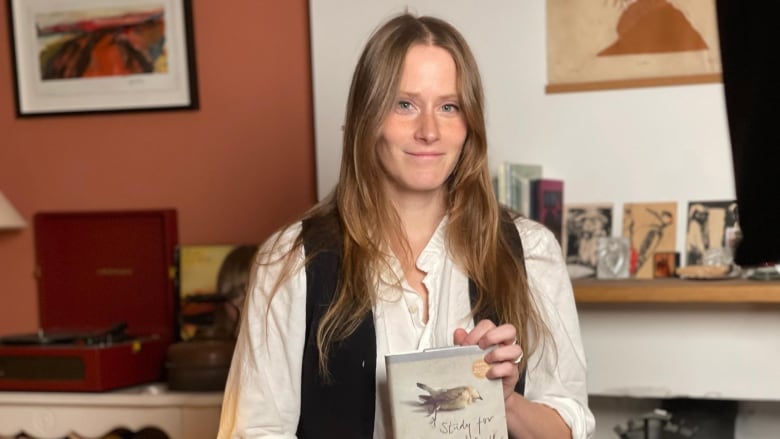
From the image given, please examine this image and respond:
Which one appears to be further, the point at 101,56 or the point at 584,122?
the point at 101,56

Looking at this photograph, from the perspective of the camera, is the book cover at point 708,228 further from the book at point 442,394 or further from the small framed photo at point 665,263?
the book at point 442,394

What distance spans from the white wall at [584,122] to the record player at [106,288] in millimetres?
841

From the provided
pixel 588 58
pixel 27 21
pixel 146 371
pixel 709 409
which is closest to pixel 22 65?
pixel 27 21

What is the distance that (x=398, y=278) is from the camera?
1.80 meters

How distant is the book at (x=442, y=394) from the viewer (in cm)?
153

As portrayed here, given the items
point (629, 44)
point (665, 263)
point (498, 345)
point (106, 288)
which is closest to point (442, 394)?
point (498, 345)

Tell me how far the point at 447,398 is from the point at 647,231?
1.11 m

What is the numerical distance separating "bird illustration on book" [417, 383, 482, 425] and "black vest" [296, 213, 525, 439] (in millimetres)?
225

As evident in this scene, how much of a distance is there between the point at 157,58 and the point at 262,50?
12.4 inches

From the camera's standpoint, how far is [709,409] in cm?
263

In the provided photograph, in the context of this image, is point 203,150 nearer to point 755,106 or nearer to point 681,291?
point 681,291

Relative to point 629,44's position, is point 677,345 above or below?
below

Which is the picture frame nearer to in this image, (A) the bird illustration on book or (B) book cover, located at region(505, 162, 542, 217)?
(B) book cover, located at region(505, 162, 542, 217)

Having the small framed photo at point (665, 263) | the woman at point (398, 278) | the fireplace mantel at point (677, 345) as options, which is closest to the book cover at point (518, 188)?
the fireplace mantel at point (677, 345)
